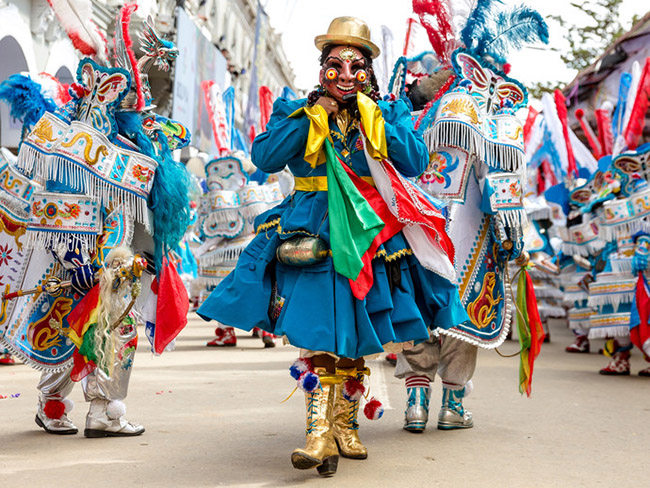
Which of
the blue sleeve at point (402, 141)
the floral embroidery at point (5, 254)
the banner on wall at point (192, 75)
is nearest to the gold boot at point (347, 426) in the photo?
the blue sleeve at point (402, 141)

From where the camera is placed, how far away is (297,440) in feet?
13.5

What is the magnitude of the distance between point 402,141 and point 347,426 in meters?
1.28

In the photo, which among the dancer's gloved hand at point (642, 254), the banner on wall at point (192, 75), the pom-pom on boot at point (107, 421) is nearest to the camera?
the pom-pom on boot at point (107, 421)

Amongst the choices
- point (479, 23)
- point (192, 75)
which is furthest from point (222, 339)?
point (192, 75)

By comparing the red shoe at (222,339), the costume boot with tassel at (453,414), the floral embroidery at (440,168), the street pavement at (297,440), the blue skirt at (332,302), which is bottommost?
the street pavement at (297,440)

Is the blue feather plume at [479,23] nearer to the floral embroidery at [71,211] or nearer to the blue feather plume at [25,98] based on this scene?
the floral embroidery at [71,211]

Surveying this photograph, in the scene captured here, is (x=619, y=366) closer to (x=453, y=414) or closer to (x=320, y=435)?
(x=453, y=414)

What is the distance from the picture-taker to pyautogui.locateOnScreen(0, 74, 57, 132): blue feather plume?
467 cm

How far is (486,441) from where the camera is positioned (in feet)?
13.6

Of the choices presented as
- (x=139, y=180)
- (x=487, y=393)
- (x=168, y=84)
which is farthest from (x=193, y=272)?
(x=168, y=84)

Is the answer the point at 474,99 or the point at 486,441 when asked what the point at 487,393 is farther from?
the point at 474,99

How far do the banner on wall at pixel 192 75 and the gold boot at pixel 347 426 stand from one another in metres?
16.4

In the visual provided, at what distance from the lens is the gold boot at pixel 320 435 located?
10.4ft

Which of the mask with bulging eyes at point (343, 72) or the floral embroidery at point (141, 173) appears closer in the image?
the mask with bulging eyes at point (343, 72)
